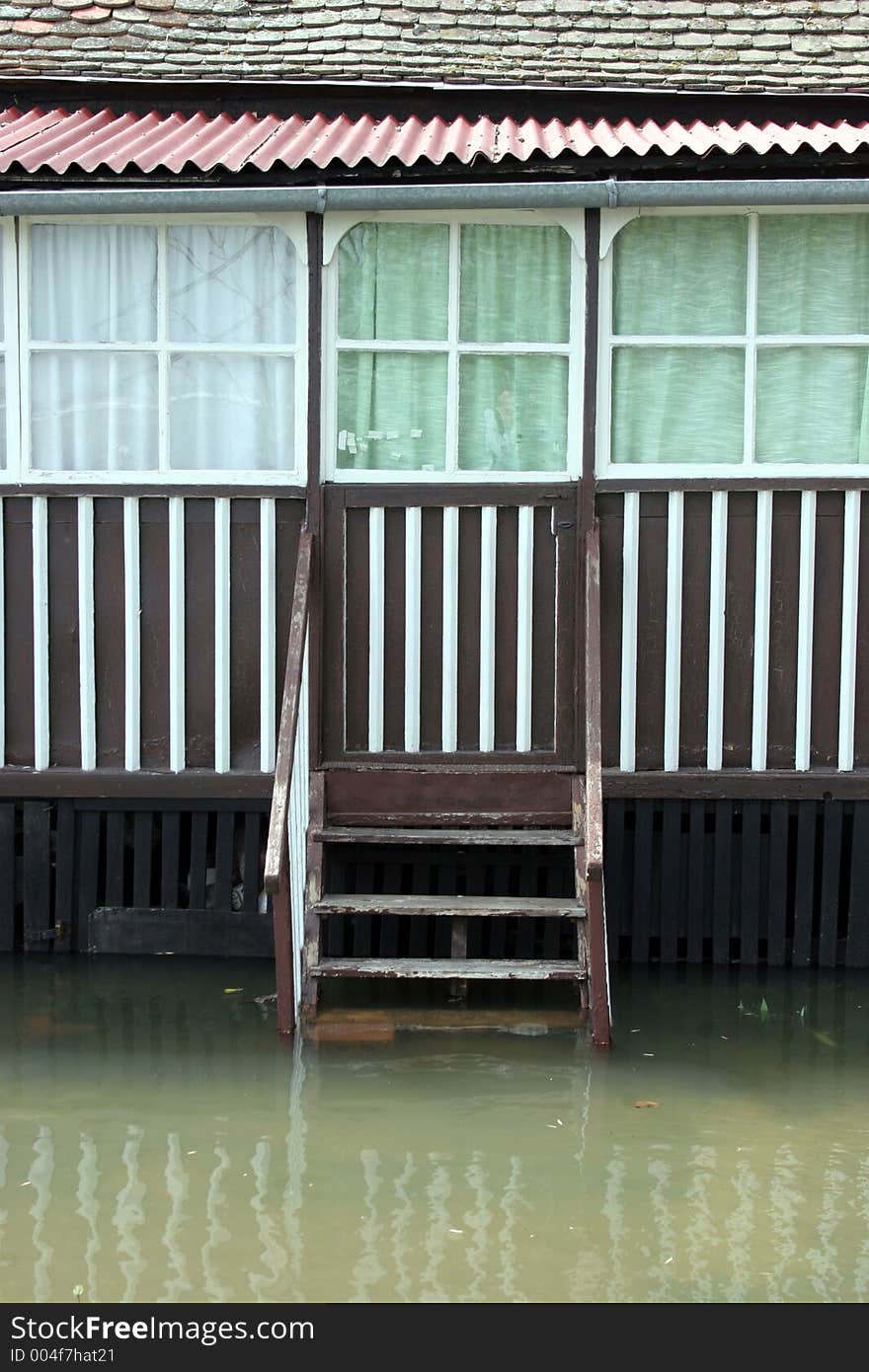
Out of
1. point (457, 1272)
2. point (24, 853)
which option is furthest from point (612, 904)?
point (457, 1272)

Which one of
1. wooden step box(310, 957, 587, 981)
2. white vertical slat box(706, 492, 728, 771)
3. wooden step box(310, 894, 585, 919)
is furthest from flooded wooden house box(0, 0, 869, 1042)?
wooden step box(310, 957, 587, 981)

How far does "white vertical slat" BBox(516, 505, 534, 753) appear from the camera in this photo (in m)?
7.33

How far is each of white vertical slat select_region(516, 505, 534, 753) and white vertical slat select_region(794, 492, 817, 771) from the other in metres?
1.26

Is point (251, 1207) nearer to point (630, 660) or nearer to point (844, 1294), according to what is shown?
point (844, 1294)

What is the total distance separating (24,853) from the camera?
301 inches

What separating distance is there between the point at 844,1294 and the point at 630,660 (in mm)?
3629

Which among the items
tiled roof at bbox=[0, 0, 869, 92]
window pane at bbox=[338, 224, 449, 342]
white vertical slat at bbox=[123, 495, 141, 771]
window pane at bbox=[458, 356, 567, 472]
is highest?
tiled roof at bbox=[0, 0, 869, 92]

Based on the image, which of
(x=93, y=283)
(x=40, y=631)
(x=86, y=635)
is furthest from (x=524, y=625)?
(x=93, y=283)

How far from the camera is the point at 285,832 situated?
6215 mm

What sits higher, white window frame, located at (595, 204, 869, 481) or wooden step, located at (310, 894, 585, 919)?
white window frame, located at (595, 204, 869, 481)

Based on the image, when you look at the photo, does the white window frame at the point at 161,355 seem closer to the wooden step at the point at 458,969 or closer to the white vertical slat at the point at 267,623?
the white vertical slat at the point at 267,623

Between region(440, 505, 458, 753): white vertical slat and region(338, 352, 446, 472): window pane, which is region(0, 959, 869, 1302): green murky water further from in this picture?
region(338, 352, 446, 472): window pane

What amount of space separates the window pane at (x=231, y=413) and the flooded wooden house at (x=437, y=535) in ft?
0.06

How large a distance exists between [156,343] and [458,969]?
3.28m
